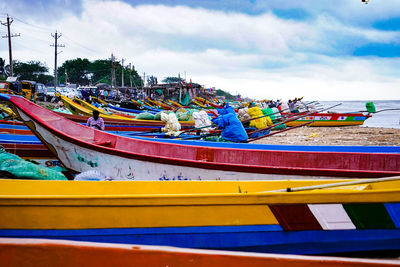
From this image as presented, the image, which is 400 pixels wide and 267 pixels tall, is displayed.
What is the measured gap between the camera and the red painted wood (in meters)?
2.38

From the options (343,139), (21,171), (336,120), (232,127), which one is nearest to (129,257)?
(21,171)

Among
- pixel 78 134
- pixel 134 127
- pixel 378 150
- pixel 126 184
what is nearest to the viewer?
pixel 126 184

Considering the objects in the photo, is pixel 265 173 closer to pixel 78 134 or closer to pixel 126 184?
pixel 126 184

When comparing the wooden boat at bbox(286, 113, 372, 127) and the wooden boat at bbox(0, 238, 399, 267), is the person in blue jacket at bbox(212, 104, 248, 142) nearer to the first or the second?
the wooden boat at bbox(0, 238, 399, 267)

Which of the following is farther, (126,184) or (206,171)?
(206,171)

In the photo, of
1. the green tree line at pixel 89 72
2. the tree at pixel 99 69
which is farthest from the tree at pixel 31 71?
the tree at pixel 99 69

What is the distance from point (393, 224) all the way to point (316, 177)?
116 cm

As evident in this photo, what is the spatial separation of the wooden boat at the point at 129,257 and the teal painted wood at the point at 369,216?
0.77 meters

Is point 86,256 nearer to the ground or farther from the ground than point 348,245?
farther from the ground

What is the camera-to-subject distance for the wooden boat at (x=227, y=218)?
2355 millimetres

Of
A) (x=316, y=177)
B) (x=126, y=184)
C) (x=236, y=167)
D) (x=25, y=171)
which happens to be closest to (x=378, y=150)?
(x=316, y=177)

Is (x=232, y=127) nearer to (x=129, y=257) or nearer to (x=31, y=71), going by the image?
(x=129, y=257)

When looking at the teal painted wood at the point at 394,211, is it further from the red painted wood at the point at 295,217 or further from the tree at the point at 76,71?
the tree at the point at 76,71

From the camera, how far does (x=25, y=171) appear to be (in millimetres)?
3625
